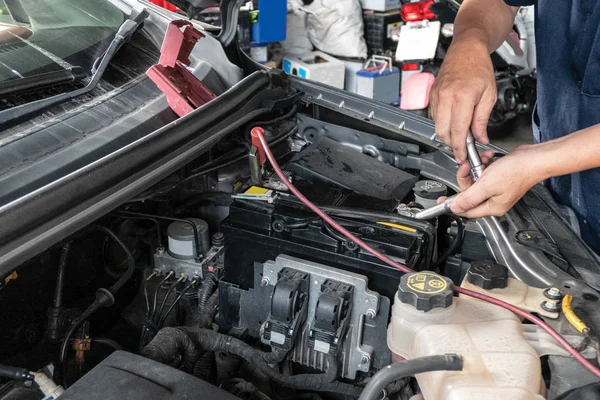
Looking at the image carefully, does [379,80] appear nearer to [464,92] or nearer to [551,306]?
[464,92]

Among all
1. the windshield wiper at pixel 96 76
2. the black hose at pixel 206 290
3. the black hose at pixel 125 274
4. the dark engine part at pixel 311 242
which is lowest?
the black hose at pixel 206 290

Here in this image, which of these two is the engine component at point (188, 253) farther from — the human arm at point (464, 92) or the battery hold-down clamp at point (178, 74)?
the human arm at point (464, 92)

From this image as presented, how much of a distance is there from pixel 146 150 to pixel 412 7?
383 cm

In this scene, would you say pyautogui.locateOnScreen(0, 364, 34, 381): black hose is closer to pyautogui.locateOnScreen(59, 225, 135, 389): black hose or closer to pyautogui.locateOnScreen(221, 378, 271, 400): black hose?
pyautogui.locateOnScreen(59, 225, 135, 389): black hose

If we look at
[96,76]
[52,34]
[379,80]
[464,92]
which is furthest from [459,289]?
[379,80]

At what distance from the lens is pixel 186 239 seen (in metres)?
1.29

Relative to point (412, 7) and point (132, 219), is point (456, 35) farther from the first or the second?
point (412, 7)

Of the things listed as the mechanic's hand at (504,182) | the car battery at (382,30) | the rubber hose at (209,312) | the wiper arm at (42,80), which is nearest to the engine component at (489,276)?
the mechanic's hand at (504,182)

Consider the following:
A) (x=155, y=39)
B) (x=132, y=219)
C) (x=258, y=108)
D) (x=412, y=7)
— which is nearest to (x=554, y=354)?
(x=258, y=108)

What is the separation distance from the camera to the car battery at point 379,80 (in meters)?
4.49

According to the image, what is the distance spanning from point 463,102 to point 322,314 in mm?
512

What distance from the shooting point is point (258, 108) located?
1.43 m

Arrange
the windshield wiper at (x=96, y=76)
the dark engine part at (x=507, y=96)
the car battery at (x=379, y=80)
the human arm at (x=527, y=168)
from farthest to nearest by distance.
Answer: the car battery at (x=379, y=80)
the dark engine part at (x=507, y=96)
the windshield wiper at (x=96, y=76)
the human arm at (x=527, y=168)

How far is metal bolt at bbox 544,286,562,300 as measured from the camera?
36.5 inches
